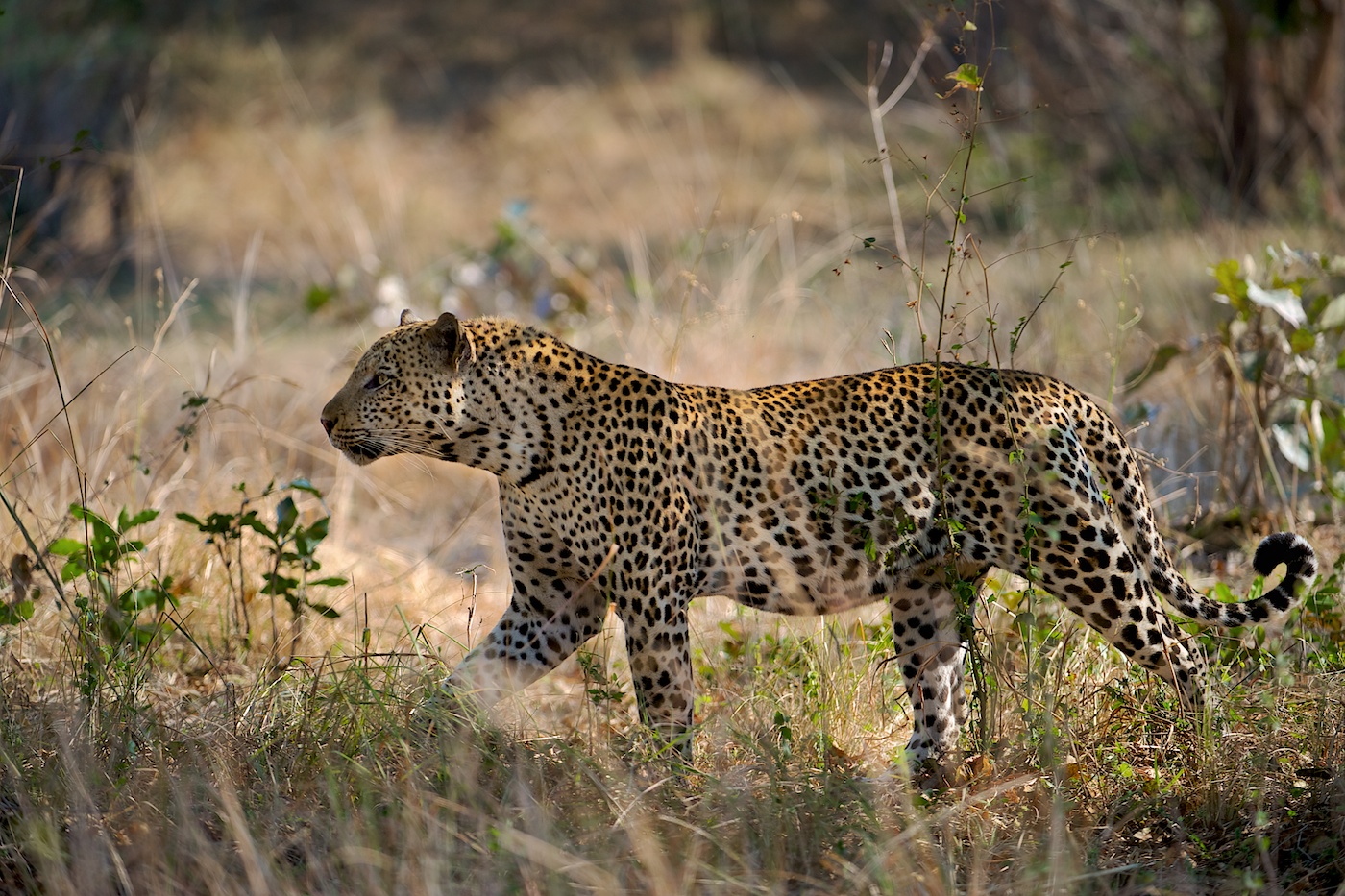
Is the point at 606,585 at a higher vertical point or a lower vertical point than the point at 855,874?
higher

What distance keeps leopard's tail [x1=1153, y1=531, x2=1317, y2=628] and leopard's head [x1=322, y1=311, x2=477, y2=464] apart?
7.45 ft

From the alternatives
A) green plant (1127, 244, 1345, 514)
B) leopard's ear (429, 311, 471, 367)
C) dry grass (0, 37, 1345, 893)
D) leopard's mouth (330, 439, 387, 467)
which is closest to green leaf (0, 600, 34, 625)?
dry grass (0, 37, 1345, 893)

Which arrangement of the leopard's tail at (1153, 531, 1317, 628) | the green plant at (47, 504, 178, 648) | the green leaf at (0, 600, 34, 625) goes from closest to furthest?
the leopard's tail at (1153, 531, 1317, 628)
the green plant at (47, 504, 178, 648)
the green leaf at (0, 600, 34, 625)

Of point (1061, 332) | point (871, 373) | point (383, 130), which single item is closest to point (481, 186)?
point (383, 130)

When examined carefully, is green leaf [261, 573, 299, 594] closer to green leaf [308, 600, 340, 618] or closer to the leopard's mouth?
green leaf [308, 600, 340, 618]

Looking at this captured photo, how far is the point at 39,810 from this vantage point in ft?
13.0

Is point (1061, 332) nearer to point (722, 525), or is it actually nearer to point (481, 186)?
point (722, 525)

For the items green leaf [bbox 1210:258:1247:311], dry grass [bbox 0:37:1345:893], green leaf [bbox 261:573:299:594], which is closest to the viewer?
dry grass [bbox 0:37:1345:893]

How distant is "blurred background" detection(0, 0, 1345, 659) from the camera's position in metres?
6.56

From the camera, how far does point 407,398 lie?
15.0 ft

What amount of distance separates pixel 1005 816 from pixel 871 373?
1.46 m

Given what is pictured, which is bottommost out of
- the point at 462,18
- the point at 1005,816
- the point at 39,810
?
the point at 1005,816

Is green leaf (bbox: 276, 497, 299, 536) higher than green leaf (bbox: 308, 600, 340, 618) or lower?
higher

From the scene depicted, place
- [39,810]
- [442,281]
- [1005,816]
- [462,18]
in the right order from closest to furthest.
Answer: [39,810]
[1005,816]
[442,281]
[462,18]
